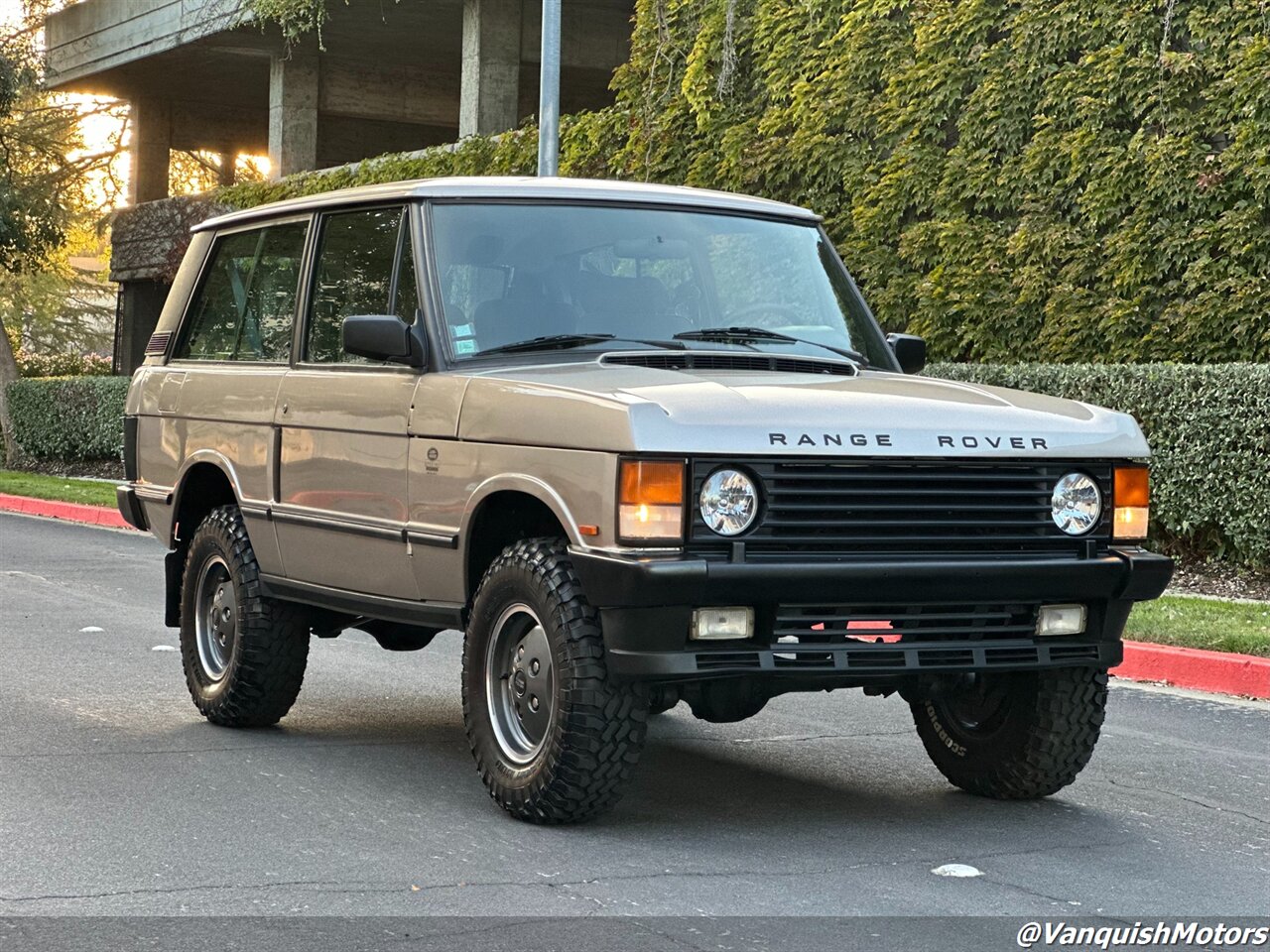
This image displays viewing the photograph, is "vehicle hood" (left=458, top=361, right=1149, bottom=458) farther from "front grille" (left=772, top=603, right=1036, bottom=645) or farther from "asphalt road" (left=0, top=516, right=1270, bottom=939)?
"asphalt road" (left=0, top=516, right=1270, bottom=939)

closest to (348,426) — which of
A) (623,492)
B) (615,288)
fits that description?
(615,288)

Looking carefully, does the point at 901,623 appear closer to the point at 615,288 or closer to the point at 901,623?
the point at 901,623

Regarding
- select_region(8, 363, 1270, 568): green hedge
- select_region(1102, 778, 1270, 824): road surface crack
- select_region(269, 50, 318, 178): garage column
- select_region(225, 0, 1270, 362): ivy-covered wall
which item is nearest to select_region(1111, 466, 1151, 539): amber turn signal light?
select_region(1102, 778, 1270, 824): road surface crack

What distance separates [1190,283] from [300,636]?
374 inches

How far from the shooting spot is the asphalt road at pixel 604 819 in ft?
16.5

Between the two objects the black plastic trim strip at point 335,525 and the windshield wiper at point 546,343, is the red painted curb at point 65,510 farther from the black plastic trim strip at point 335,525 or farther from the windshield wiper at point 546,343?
the windshield wiper at point 546,343

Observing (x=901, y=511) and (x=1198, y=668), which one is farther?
(x=1198, y=668)

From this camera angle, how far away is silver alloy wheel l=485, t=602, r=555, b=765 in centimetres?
575

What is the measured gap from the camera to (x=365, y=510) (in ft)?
22.0

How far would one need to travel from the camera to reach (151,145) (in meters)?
40.0

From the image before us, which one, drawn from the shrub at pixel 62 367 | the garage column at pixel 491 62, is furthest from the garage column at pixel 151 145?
the garage column at pixel 491 62

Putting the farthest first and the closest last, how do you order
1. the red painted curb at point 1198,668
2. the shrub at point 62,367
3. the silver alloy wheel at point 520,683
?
1. the shrub at point 62,367
2. the red painted curb at point 1198,668
3. the silver alloy wheel at point 520,683

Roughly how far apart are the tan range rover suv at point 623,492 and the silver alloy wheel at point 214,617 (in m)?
0.02

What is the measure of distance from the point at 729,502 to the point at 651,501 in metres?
0.24
